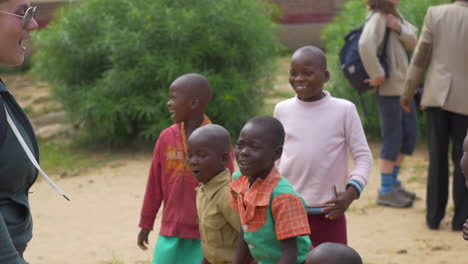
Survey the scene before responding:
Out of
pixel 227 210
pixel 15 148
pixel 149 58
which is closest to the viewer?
pixel 15 148

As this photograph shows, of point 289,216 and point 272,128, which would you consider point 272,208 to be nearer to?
point 289,216

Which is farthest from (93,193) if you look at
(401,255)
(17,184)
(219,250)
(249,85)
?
(17,184)

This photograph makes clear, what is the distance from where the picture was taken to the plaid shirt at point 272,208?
2887 mm

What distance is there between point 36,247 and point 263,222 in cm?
313

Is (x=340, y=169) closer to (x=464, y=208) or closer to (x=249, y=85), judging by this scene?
(x=464, y=208)

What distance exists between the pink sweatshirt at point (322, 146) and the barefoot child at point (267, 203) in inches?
17.4

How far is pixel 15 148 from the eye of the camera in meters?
2.37

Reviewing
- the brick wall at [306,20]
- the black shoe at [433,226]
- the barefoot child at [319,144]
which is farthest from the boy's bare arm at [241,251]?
the brick wall at [306,20]

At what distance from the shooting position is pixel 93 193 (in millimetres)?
7152

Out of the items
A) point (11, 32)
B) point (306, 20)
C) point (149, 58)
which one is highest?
point (11, 32)

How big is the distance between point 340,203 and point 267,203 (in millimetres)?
553

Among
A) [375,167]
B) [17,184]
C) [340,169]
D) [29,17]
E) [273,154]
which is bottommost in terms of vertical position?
[375,167]

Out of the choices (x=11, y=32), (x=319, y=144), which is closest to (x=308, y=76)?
(x=319, y=144)

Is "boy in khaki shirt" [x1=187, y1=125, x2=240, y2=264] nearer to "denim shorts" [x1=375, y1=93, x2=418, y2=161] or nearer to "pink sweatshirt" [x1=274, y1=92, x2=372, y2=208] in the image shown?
"pink sweatshirt" [x1=274, y1=92, x2=372, y2=208]
